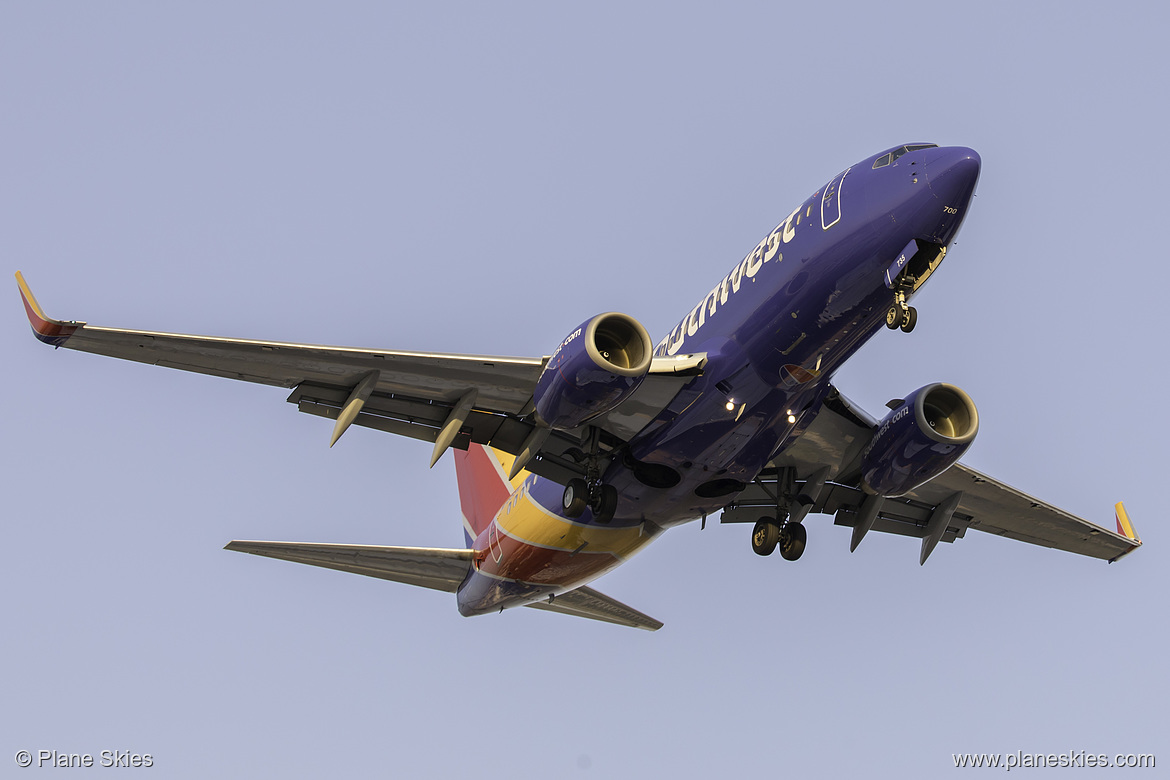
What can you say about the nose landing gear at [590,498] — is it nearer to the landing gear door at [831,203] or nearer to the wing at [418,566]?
the wing at [418,566]

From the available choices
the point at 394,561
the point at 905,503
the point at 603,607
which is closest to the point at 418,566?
the point at 394,561

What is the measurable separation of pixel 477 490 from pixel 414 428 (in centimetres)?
782

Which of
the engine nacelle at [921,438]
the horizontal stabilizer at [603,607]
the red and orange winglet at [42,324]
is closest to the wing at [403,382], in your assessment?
the red and orange winglet at [42,324]

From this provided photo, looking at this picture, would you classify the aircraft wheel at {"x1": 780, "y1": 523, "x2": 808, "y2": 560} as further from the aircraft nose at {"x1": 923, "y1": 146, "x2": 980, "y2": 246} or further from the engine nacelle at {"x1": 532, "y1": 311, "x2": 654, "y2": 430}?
the aircraft nose at {"x1": 923, "y1": 146, "x2": 980, "y2": 246}

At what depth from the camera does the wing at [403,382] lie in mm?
19500

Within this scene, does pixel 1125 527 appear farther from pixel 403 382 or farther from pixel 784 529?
pixel 403 382

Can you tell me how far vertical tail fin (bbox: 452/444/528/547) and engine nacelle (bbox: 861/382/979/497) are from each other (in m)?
8.08

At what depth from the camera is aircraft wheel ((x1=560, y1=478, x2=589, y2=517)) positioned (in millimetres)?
22703

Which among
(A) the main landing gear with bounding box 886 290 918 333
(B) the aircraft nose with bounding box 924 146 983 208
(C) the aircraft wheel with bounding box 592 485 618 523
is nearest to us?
(B) the aircraft nose with bounding box 924 146 983 208

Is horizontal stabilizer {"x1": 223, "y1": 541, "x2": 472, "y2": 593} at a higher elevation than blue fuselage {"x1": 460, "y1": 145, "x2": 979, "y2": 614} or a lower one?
lower

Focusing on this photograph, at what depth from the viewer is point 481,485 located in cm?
2997

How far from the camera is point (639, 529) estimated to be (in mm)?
23938

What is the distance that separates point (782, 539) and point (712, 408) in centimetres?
494

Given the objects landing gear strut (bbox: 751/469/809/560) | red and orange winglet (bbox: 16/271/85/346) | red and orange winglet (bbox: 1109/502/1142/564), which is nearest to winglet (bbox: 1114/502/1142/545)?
red and orange winglet (bbox: 1109/502/1142/564)
